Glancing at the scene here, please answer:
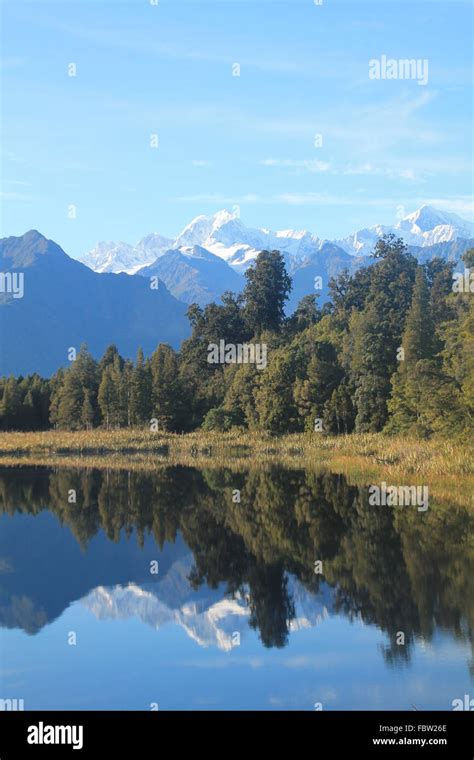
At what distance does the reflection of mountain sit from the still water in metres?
0.05

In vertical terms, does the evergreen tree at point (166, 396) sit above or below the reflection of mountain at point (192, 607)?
above

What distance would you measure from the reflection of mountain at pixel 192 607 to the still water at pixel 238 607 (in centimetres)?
5

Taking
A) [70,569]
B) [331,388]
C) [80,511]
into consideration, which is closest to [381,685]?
[70,569]

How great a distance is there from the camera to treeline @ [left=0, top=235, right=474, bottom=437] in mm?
53331

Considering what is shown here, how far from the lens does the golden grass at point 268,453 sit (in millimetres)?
36969

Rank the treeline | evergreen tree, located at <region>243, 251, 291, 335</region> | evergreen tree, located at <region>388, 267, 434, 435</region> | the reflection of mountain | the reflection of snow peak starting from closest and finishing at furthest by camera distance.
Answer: the reflection of snow peak → the reflection of mountain → evergreen tree, located at <region>388, 267, 434, 435</region> → the treeline → evergreen tree, located at <region>243, 251, 291, 335</region>

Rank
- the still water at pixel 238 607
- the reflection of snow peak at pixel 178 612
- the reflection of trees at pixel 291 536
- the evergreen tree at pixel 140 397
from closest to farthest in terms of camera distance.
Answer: the still water at pixel 238 607 → the reflection of snow peak at pixel 178 612 → the reflection of trees at pixel 291 536 → the evergreen tree at pixel 140 397

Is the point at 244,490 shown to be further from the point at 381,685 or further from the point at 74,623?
the point at 381,685

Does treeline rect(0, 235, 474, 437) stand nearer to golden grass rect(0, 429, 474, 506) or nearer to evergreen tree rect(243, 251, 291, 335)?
evergreen tree rect(243, 251, 291, 335)

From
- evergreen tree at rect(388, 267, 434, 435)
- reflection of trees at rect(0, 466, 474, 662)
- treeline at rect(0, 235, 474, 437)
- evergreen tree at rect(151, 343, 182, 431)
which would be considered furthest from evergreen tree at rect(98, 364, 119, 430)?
reflection of trees at rect(0, 466, 474, 662)

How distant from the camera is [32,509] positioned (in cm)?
3331
